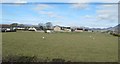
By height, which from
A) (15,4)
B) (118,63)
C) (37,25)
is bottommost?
(118,63)

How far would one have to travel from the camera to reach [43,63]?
4.89 meters

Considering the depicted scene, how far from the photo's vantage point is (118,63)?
5.06m

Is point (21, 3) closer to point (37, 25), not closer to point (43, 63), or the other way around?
point (37, 25)

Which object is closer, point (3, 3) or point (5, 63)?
point (3, 3)

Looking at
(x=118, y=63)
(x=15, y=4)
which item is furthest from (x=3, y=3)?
(x=118, y=63)

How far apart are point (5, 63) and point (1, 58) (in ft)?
1.11

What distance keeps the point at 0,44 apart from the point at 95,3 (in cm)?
325

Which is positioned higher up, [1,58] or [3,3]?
[3,3]

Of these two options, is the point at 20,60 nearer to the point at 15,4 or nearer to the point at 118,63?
the point at 15,4

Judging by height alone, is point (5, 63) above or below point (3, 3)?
below

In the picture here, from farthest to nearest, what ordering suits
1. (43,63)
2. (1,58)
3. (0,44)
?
(0,44) < (1,58) < (43,63)

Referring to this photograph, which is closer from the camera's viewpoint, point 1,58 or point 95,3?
point 95,3

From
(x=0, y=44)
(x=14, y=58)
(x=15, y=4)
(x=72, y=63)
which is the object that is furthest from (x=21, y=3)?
(x=0, y=44)

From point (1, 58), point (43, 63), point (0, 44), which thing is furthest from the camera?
point (0, 44)
